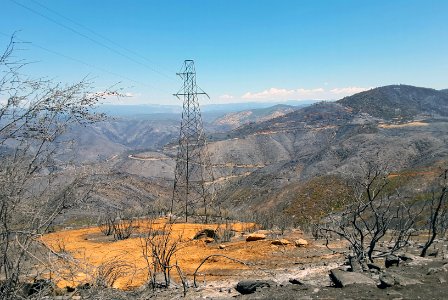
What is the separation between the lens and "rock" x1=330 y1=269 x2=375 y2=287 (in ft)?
24.2

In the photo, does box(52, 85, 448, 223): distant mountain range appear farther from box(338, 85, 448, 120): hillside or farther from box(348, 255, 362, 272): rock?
box(348, 255, 362, 272): rock

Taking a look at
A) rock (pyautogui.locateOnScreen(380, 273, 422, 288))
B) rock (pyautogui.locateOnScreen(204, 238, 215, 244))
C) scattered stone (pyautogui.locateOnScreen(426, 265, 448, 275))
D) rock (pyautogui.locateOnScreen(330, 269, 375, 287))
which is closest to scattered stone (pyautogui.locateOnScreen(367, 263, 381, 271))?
scattered stone (pyautogui.locateOnScreen(426, 265, 448, 275))

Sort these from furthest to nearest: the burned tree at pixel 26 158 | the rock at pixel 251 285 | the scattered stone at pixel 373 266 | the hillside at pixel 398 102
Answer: the hillside at pixel 398 102, the scattered stone at pixel 373 266, the rock at pixel 251 285, the burned tree at pixel 26 158

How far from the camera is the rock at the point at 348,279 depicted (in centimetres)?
737

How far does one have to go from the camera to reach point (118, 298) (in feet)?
23.9

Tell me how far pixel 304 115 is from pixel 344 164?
76.8 metres

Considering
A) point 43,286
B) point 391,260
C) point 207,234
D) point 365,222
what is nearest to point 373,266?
point 391,260

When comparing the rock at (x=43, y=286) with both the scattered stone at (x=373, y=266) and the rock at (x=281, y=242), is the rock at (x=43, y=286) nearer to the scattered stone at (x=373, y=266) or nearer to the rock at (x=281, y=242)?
the scattered stone at (x=373, y=266)

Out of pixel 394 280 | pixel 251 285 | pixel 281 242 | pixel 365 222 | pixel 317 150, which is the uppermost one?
pixel 394 280

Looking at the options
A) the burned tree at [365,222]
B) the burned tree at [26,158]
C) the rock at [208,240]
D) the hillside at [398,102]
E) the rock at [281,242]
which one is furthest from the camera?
the hillside at [398,102]

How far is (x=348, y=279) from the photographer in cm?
753

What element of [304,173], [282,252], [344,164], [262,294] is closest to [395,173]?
[344,164]

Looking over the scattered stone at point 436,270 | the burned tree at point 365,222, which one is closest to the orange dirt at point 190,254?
the burned tree at point 365,222

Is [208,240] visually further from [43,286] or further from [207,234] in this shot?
[43,286]
